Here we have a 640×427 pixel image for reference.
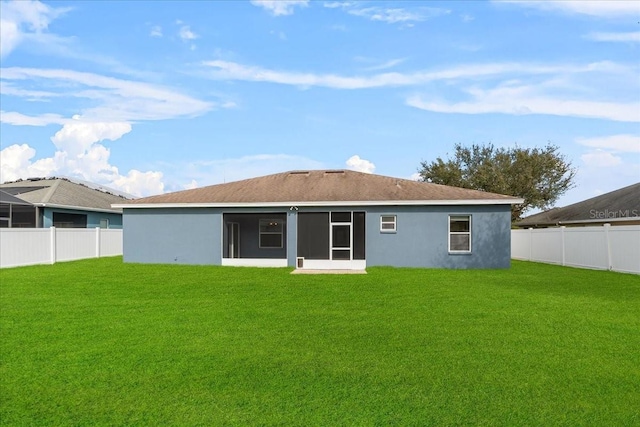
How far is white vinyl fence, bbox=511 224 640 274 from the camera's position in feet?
53.1

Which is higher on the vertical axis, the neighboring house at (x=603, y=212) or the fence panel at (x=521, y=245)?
the neighboring house at (x=603, y=212)

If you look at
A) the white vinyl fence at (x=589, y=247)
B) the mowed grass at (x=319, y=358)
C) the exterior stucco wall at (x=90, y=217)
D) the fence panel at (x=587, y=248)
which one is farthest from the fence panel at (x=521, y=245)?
the exterior stucco wall at (x=90, y=217)

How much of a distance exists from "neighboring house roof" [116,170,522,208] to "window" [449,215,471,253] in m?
0.82

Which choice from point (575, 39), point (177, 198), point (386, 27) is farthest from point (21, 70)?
point (575, 39)

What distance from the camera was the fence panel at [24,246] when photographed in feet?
56.0

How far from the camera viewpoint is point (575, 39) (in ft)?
53.1

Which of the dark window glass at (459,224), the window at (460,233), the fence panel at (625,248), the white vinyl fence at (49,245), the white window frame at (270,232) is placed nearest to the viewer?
the fence panel at (625,248)

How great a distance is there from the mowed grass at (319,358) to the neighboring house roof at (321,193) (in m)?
7.61

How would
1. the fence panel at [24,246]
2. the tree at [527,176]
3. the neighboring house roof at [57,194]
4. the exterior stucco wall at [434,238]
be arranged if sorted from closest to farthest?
the fence panel at [24,246]
the exterior stucco wall at [434,238]
the neighboring house roof at [57,194]
the tree at [527,176]

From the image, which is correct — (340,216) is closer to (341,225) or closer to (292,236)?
(341,225)

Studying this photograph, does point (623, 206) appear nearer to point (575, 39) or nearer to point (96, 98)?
point (575, 39)

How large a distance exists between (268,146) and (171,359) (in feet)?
60.2

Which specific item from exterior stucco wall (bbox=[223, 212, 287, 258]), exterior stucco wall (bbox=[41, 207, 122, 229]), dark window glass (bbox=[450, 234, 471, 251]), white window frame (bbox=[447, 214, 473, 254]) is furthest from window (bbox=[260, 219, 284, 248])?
exterior stucco wall (bbox=[41, 207, 122, 229])

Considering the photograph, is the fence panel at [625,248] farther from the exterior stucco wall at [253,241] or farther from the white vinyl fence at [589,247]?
the exterior stucco wall at [253,241]
